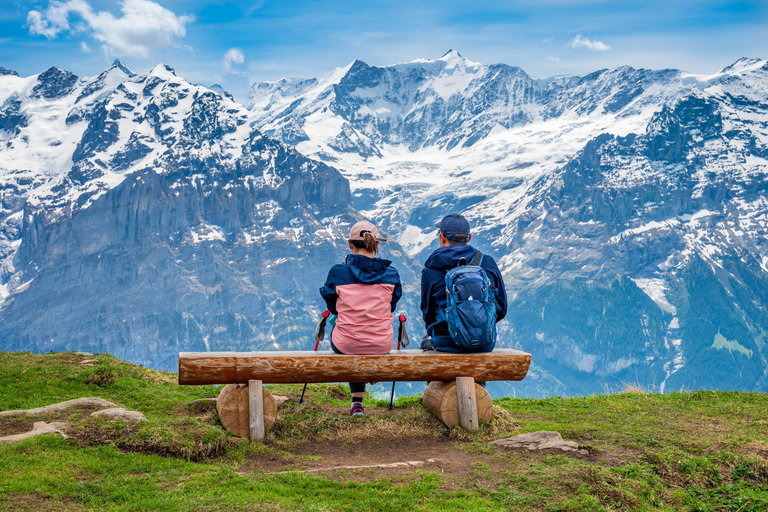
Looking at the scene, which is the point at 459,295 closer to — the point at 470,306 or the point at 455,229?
the point at 470,306

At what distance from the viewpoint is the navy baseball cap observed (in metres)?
12.6

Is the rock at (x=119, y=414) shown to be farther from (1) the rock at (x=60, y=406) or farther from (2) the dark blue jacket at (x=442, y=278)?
(2) the dark blue jacket at (x=442, y=278)

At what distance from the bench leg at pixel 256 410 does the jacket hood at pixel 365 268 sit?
271 cm

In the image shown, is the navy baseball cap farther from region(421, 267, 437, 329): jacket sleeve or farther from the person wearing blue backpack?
region(421, 267, 437, 329): jacket sleeve

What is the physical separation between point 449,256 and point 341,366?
296 centimetres

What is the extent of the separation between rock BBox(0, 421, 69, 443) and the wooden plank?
2160 millimetres

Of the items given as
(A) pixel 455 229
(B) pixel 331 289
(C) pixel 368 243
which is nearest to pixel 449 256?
(A) pixel 455 229

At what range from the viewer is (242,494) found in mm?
8398

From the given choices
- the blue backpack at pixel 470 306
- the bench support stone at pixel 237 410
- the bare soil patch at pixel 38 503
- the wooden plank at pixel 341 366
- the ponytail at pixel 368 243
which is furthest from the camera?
the ponytail at pixel 368 243

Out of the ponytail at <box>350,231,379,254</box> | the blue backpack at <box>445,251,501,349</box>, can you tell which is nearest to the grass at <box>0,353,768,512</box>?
the blue backpack at <box>445,251,501,349</box>

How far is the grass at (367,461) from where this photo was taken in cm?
841

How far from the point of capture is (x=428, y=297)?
12508 millimetres

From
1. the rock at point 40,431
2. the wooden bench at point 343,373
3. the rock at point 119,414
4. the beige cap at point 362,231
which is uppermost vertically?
the beige cap at point 362,231

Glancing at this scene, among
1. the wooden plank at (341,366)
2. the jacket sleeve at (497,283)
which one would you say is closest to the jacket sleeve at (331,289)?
the wooden plank at (341,366)
